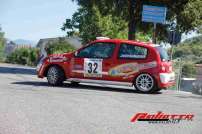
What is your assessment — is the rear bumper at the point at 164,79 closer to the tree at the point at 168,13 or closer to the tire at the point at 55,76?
the tire at the point at 55,76

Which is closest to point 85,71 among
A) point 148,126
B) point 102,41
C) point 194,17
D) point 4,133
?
point 102,41

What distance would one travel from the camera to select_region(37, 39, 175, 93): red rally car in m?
16.3

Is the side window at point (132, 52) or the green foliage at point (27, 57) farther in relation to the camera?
the green foliage at point (27, 57)

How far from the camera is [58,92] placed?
1483cm

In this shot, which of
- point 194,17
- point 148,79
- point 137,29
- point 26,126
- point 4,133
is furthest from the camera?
point 137,29

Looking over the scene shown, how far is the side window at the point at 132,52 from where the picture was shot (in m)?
16.5

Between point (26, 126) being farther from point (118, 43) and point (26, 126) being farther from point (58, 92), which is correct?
point (118, 43)

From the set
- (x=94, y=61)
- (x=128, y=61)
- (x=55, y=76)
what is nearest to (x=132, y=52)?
(x=128, y=61)

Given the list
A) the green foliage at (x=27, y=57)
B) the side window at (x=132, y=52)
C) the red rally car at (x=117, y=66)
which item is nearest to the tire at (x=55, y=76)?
the red rally car at (x=117, y=66)

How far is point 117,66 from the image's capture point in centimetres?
1661

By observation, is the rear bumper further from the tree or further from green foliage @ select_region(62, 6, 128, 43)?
green foliage @ select_region(62, 6, 128, 43)

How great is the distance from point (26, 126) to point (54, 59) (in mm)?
8293

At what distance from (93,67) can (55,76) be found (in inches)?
50.7

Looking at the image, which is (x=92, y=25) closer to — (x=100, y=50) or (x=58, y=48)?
(x=58, y=48)
